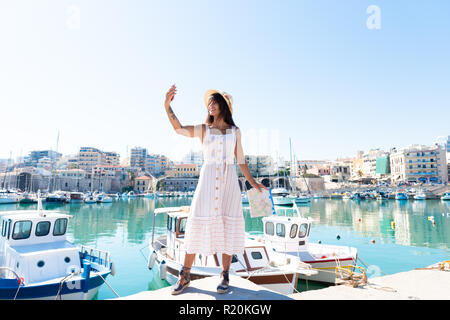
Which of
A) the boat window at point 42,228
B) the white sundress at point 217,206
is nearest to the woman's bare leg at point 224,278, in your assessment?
the white sundress at point 217,206

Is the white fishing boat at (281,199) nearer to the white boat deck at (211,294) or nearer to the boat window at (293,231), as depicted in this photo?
the boat window at (293,231)

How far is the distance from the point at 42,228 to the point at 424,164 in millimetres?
95302

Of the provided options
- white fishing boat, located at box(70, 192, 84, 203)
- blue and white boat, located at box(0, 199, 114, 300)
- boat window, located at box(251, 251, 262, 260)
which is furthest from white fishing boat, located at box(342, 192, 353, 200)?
blue and white boat, located at box(0, 199, 114, 300)

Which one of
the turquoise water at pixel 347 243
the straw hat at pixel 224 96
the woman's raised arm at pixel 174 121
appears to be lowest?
the turquoise water at pixel 347 243

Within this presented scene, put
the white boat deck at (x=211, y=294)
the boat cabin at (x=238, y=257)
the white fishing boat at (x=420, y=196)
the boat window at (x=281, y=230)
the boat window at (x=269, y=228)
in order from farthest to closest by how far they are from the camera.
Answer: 1. the white fishing boat at (x=420, y=196)
2. the boat window at (x=269, y=228)
3. the boat window at (x=281, y=230)
4. the boat cabin at (x=238, y=257)
5. the white boat deck at (x=211, y=294)

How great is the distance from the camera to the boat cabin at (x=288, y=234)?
11484mm

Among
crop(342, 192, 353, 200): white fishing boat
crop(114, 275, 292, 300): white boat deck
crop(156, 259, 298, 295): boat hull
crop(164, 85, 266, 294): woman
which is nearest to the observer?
crop(114, 275, 292, 300): white boat deck

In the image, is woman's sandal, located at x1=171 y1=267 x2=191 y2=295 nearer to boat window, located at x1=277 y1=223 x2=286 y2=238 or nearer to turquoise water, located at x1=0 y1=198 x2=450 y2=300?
turquoise water, located at x1=0 y1=198 x2=450 y2=300

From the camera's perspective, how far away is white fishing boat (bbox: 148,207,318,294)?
8039 millimetres

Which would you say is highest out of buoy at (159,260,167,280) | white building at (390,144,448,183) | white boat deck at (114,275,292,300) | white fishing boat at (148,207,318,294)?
white building at (390,144,448,183)

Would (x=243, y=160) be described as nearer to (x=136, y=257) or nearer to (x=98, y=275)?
(x=98, y=275)

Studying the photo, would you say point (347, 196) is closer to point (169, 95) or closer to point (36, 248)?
point (36, 248)

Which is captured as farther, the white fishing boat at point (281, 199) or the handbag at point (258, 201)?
the white fishing boat at point (281, 199)

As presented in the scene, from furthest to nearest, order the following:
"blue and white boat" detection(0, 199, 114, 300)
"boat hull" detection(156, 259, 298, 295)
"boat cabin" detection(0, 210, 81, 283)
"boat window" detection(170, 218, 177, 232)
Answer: "boat window" detection(170, 218, 177, 232)
"boat hull" detection(156, 259, 298, 295)
"boat cabin" detection(0, 210, 81, 283)
"blue and white boat" detection(0, 199, 114, 300)
